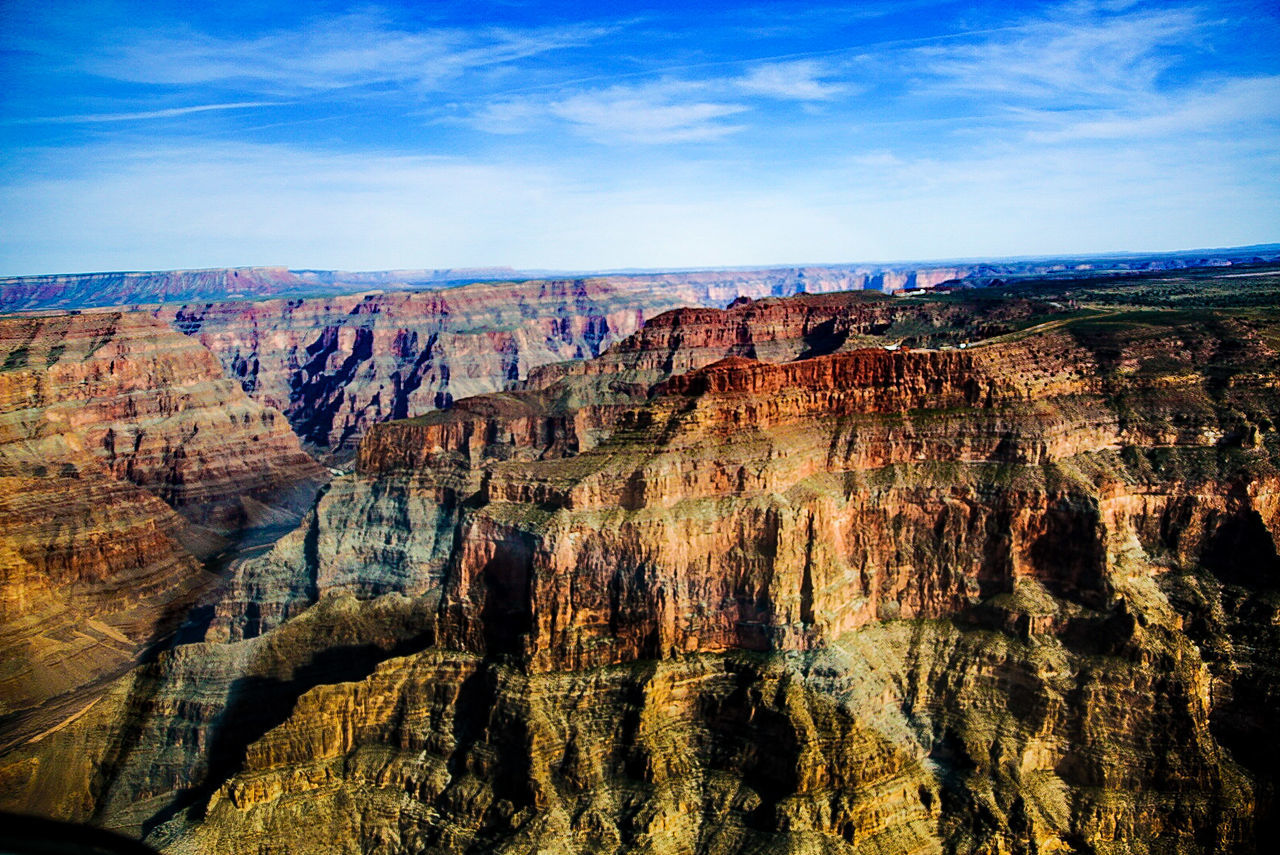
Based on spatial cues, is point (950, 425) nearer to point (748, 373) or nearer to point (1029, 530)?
point (1029, 530)

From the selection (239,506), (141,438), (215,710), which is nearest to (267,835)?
(215,710)

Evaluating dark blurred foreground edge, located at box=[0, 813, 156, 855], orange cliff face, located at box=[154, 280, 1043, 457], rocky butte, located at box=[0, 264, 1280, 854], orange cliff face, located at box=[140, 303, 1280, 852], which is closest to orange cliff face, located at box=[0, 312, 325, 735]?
rocky butte, located at box=[0, 264, 1280, 854]

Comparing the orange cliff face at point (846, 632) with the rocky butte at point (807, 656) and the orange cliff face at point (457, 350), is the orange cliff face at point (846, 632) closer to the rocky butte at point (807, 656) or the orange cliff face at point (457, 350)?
the rocky butte at point (807, 656)

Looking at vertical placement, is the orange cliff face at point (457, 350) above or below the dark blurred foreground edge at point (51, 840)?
below

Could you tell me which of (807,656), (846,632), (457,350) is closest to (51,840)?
(807,656)

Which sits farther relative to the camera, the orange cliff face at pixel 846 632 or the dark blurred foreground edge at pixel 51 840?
the orange cliff face at pixel 846 632

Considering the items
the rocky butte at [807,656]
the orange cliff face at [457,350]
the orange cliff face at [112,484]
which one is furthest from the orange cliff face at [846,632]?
the orange cliff face at [457,350]

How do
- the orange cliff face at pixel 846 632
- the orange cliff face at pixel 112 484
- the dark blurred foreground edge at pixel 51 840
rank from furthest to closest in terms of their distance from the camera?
the orange cliff face at pixel 112 484 < the orange cliff face at pixel 846 632 < the dark blurred foreground edge at pixel 51 840

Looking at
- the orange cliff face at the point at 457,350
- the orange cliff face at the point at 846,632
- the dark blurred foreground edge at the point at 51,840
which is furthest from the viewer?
the orange cliff face at the point at 457,350
